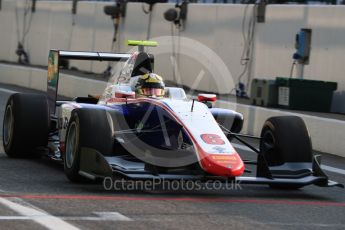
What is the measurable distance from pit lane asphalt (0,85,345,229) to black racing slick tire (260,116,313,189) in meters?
0.35

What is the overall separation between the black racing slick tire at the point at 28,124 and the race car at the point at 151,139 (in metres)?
0.01

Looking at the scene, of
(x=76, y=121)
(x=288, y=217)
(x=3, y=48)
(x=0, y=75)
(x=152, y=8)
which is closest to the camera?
(x=288, y=217)

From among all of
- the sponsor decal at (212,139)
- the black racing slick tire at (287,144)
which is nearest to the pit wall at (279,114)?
the black racing slick tire at (287,144)

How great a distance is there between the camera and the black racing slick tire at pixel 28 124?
476 inches

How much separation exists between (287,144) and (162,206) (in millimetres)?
2096

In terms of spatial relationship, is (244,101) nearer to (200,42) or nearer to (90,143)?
(200,42)

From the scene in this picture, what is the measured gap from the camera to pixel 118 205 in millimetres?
9148

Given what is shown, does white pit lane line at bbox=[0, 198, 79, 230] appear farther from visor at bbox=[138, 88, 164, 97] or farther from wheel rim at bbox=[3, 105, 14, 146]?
wheel rim at bbox=[3, 105, 14, 146]

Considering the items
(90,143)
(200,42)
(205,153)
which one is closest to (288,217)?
(205,153)

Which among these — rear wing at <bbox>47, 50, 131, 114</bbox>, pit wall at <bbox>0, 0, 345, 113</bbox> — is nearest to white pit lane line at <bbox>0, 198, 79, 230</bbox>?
rear wing at <bbox>47, 50, 131, 114</bbox>

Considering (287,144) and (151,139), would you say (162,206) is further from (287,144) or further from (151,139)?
(287,144)

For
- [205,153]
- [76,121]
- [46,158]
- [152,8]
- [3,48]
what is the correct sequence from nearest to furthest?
[205,153], [76,121], [46,158], [152,8], [3,48]

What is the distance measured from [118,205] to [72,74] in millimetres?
18240

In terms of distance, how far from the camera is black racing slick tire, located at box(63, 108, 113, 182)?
1023 cm
